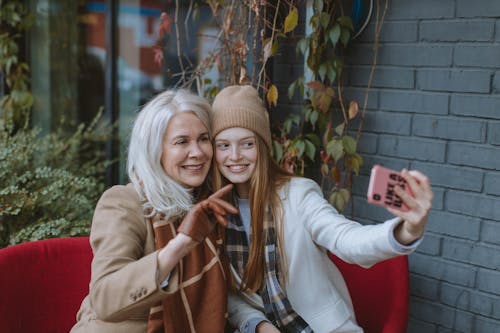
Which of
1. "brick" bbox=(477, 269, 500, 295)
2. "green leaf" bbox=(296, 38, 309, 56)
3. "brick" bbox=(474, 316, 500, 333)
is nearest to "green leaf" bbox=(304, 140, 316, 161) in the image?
"green leaf" bbox=(296, 38, 309, 56)

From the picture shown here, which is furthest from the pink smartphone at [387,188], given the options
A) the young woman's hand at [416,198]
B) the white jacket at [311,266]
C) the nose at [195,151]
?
the nose at [195,151]

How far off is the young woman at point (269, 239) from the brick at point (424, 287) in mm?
648

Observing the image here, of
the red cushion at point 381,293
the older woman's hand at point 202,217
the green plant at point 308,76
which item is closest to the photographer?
the older woman's hand at point 202,217

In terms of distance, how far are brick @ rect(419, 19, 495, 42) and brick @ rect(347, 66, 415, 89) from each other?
15cm

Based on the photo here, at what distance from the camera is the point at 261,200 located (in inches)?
73.5

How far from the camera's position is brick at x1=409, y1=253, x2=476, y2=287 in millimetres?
2264

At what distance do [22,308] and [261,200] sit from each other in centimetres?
89

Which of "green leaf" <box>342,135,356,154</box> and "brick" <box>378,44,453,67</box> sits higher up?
"brick" <box>378,44,453,67</box>

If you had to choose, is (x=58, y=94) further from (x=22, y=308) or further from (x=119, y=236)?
(x=119, y=236)

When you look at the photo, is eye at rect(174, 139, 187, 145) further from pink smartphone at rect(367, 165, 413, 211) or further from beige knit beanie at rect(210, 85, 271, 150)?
pink smartphone at rect(367, 165, 413, 211)

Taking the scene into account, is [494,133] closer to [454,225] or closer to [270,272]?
[454,225]

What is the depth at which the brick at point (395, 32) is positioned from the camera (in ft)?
7.66

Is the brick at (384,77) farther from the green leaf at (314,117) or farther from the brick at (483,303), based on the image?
the brick at (483,303)

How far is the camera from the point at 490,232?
218 cm
